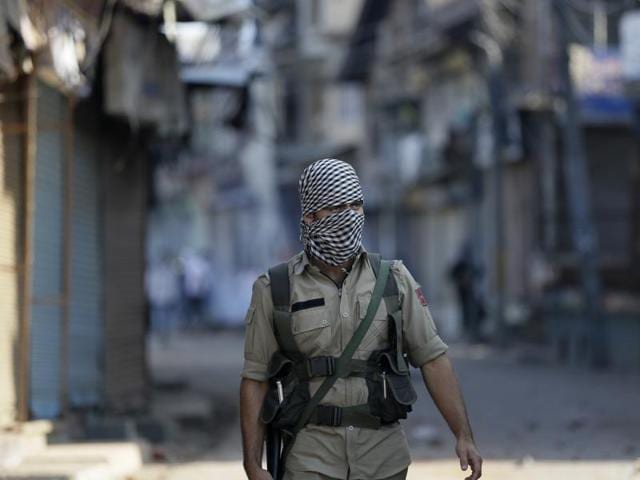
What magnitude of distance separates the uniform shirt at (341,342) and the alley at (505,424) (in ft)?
16.2

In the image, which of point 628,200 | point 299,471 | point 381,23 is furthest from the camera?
point 381,23

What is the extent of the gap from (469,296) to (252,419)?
2350 cm

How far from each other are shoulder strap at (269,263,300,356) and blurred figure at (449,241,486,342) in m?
22.8

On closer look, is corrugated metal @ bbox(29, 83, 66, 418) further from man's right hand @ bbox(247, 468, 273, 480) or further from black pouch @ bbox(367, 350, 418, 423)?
black pouch @ bbox(367, 350, 418, 423)

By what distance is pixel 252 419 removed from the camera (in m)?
4.81

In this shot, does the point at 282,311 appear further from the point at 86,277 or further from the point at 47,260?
the point at 86,277

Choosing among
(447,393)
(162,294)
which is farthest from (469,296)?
(447,393)

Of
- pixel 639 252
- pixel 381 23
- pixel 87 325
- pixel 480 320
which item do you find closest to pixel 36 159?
pixel 87 325

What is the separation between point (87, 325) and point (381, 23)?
2971 centimetres

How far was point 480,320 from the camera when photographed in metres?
28.0

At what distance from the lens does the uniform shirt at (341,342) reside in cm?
469

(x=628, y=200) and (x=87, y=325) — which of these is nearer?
(x=87, y=325)

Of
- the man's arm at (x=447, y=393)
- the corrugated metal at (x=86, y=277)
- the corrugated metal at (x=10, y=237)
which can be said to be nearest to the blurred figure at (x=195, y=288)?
the corrugated metal at (x=86, y=277)

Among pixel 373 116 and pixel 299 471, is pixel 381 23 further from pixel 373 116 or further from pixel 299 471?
pixel 299 471
